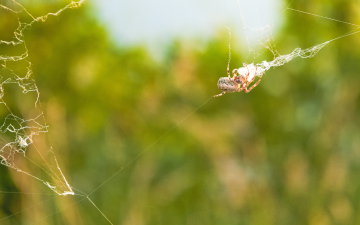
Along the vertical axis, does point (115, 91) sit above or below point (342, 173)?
above

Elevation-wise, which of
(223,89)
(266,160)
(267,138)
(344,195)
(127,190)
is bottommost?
(223,89)

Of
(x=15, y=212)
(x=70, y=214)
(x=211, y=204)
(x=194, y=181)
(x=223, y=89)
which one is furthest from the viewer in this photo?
(x=194, y=181)

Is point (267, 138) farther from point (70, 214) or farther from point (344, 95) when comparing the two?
point (70, 214)

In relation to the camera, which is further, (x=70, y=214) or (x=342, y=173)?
(x=342, y=173)

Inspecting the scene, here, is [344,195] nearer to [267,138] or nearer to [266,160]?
[266,160]

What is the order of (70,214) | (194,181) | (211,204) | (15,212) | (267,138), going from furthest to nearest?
(267,138), (194,181), (211,204), (15,212), (70,214)

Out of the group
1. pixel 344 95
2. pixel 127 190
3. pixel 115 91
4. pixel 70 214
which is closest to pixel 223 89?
pixel 70 214
